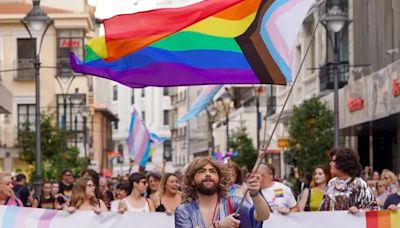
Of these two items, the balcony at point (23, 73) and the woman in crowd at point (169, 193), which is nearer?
the woman in crowd at point (169, 193)

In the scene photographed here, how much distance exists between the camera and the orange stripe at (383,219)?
38.3 ft

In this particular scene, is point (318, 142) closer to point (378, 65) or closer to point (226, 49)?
point (378, 65)

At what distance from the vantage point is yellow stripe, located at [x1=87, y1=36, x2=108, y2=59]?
14361 mm

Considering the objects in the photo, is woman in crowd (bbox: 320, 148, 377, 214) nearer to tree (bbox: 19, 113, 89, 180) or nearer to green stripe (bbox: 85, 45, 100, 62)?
green stripe (bbox: 85, 45, 100, 62)

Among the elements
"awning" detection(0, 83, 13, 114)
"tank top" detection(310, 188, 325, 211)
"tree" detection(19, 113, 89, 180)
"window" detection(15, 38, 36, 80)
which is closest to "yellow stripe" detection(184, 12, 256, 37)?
"tank top" detection(310, 188, 325, 211)

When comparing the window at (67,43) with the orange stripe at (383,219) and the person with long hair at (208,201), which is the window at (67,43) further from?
the person with long hair at (208,201)

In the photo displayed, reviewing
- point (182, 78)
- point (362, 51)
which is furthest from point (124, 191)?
point (362, 51)

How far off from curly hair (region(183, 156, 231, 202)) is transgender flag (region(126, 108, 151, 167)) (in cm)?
3609

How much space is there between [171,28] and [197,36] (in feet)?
1.01

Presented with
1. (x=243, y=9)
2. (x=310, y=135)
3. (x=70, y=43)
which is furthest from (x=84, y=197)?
(x=70, y=43)

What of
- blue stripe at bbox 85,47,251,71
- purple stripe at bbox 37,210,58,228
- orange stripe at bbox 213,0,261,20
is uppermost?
orange stripe at bbox 213,0,261,20

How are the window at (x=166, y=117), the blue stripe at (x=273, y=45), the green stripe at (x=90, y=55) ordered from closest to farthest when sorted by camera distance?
the blue stripe at (x=273, y=45)
the green stripe at (x=90, y=55)
the window at (x=166, y=117)

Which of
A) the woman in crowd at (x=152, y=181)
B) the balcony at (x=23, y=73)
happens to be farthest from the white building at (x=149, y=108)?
the woman in crowd at (x=152, y=181)

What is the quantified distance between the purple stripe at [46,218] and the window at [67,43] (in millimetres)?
60485
